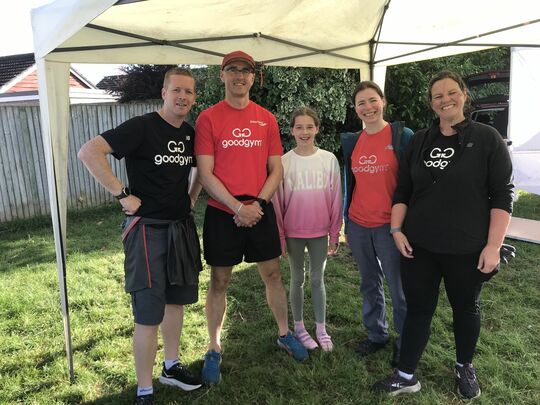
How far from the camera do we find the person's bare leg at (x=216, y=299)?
9.00 feet

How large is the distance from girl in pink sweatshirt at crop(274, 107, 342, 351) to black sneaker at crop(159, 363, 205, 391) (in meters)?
1.01

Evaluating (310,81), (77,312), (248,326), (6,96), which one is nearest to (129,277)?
(248,326)

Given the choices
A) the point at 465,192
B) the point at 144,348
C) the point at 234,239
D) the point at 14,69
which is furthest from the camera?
the point at 14,69

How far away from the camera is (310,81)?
8.78 meters

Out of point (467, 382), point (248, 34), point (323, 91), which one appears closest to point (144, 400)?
point (467, 382)

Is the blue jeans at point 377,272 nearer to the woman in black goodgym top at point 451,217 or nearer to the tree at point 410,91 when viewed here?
the woman in black goodgym top at point 451,217

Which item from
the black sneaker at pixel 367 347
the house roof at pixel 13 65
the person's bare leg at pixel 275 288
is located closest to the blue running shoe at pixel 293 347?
the person's bare leg at pixel 275 288

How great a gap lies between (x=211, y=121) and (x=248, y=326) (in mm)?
1835

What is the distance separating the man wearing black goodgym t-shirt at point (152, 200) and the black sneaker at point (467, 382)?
1.76 m

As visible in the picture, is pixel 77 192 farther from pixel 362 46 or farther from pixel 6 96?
pixel 6 96

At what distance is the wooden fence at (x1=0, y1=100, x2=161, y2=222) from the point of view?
6945 millimetres

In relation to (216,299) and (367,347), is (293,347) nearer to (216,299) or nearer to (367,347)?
(367,347)

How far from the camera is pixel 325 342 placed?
3131 mm

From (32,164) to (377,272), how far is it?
6605 mm
